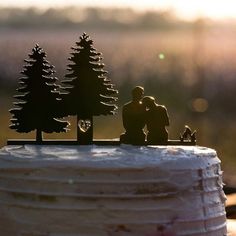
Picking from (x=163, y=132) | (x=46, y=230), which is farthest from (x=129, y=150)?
(x=46, y=230)

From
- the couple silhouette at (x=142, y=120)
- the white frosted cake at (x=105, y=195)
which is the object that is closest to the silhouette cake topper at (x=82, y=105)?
the couple silhouette at (x=142, y=120)

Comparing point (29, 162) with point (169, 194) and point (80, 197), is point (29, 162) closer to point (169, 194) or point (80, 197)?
point (80, 197)

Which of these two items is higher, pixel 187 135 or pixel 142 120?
pixel 142 120

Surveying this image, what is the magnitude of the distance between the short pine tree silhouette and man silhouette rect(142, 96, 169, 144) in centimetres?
94

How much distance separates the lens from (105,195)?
4910 millimetres

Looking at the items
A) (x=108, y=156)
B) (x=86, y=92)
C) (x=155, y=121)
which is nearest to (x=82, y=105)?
(x=86, y=92)

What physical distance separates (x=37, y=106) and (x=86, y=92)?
0.53m

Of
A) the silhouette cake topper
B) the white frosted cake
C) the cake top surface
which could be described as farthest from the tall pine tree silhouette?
the white frosted cake

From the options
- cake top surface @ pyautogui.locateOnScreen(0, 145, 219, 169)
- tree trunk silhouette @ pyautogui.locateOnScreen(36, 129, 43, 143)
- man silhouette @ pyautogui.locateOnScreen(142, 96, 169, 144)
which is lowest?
cake top surface @ pyautogui.locateOnScreen(0, 145, 219, 169)

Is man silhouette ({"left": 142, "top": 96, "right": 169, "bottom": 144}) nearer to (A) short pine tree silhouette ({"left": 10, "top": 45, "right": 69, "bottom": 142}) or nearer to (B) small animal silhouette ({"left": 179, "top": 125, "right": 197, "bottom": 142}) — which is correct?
(B) small animal silhouette ({"left": 179, "top": 125, "right": 197, "bottom": 142})

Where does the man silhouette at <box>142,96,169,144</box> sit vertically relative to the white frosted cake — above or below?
above

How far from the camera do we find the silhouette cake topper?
6270 mm

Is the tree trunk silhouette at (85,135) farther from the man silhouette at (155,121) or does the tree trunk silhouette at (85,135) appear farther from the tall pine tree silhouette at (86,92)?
the man silhouette at (155,121)

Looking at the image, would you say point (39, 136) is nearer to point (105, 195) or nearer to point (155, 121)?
point (155, 121)
